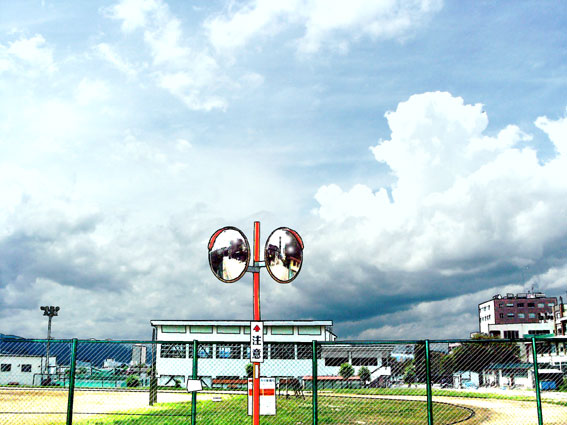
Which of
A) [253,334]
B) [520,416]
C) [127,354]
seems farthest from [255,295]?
[520,416]

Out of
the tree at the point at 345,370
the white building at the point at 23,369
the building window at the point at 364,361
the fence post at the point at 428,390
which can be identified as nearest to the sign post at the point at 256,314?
the fence post at the point at 428,390

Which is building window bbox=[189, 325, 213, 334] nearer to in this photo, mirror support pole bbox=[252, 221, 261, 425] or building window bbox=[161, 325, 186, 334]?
building window bbox=[161, 325, 186, 334]

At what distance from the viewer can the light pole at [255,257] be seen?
1196cm

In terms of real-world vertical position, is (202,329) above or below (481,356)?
above

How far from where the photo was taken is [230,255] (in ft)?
39.3

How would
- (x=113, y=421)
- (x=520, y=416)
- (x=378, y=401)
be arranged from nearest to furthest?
(x=113, y=421) < (x=520, y=416) < (x=378, y=401)

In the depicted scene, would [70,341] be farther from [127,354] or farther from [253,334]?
[127,354]

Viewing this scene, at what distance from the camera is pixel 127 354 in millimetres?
22531

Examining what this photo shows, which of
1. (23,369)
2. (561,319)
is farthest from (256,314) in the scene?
(561,319)

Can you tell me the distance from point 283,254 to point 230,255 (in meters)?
1.18

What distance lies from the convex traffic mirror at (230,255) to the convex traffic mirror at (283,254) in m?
0.52

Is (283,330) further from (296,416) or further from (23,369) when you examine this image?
(296,416)

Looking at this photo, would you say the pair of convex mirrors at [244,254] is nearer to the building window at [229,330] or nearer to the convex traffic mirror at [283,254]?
the convex traffic mirror at [283,254]

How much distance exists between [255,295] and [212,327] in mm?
70166
